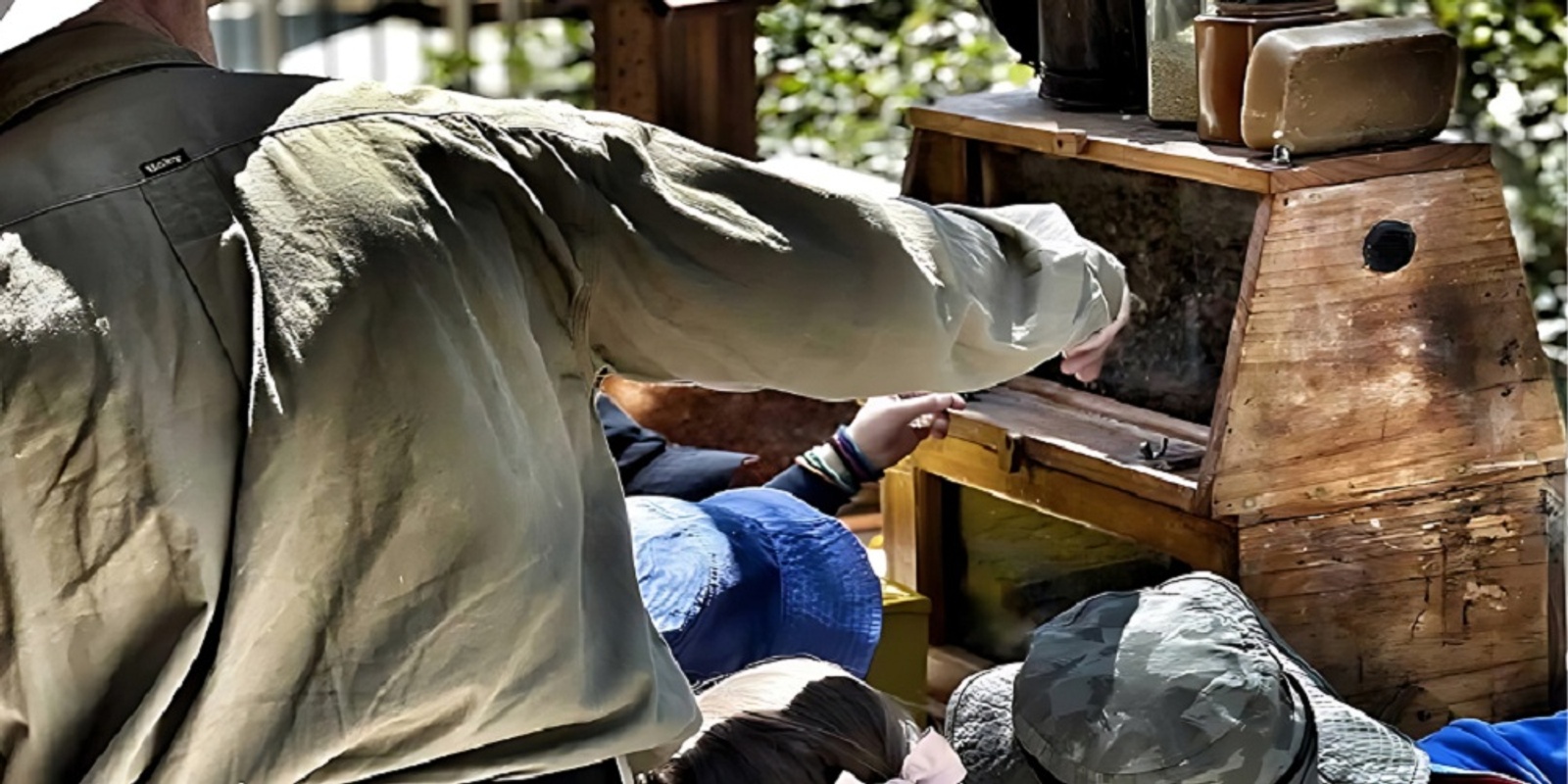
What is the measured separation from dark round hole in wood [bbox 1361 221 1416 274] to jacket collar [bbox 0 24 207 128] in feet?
4.21

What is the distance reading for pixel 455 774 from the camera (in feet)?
5.09

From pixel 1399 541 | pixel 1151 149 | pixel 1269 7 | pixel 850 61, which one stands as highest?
pixel 1269 7

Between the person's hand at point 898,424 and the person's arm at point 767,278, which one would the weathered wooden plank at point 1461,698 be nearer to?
the person's hand at point 898,424

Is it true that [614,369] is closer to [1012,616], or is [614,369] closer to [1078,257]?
[1078,257]

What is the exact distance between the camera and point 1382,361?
2.21 metres

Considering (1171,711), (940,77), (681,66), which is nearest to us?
(1171,711)

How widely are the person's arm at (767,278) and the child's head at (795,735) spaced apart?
0.28 metres

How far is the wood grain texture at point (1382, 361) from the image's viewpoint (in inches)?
85.2

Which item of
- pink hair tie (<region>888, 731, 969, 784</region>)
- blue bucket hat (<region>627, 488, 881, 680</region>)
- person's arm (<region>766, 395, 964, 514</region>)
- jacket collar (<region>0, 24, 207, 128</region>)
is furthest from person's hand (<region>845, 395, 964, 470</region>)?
jacket collar (<region>0, 24, 207, 128</region>)

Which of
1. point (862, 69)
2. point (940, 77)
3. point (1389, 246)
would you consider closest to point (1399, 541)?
point (1389, 246)

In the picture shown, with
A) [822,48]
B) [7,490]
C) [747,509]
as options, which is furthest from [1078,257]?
[822,48]

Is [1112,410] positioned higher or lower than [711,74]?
lower

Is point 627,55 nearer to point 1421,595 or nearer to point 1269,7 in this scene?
point 1269,7

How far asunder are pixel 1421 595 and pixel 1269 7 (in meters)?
→ 0.66
